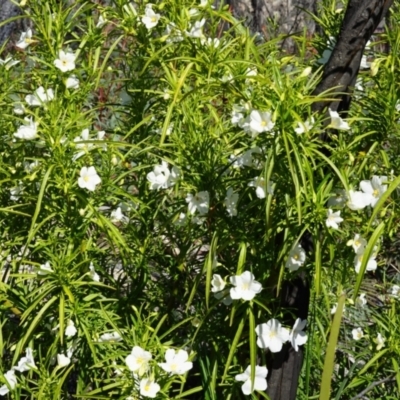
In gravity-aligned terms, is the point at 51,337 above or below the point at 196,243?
below

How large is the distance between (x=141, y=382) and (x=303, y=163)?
0.63m

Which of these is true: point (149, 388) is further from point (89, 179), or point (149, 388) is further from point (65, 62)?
point (65, 62)

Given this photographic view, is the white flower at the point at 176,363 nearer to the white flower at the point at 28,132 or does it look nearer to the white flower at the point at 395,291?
the white flower at the point at 28,132

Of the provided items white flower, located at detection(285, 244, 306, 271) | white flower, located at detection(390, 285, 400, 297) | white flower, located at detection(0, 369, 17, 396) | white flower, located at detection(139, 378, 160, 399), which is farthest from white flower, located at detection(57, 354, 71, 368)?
white flower, located at detection(390, 285, 400, 297)

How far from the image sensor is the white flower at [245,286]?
1792 mm

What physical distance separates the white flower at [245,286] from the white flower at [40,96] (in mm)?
649

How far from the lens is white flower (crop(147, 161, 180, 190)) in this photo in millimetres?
1928

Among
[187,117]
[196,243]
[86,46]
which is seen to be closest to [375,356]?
[196,243]

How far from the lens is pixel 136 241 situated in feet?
7.15

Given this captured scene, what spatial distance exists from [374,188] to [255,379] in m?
0.55

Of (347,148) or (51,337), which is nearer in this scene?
(347,148)

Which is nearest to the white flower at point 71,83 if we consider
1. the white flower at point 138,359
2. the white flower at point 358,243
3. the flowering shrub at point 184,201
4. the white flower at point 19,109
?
the flowering shrub at point 184,201

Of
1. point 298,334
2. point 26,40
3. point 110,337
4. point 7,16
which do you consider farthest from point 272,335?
point 7,16

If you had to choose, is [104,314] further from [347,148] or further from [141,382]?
[347,148]
